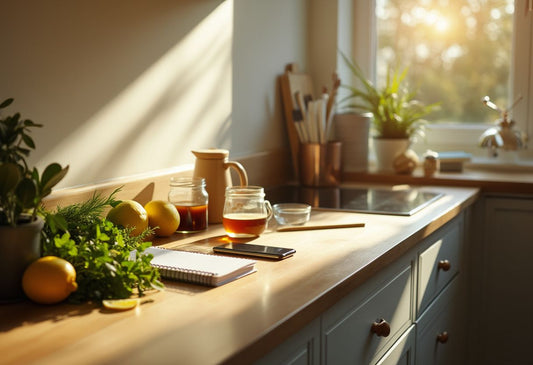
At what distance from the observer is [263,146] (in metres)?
2.53

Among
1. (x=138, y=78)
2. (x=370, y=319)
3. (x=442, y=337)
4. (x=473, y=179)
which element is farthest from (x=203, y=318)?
(x=473, y=179)

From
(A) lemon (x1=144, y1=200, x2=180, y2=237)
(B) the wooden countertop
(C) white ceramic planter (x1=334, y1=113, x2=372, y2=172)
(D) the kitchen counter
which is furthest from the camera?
(C) white ceramic planter (x1=334, y1=113, x2=372, y2=172)

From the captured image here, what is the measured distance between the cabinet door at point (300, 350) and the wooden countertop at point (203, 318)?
4 cm

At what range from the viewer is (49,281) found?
110 cm

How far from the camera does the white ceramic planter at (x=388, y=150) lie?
2.80 m

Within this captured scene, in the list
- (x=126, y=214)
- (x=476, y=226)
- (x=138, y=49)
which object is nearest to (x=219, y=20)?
(x=138, y=49)

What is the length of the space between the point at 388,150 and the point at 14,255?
193cm

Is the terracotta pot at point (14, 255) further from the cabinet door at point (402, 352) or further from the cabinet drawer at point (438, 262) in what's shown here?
the cabinet drawer at point (438, 262)

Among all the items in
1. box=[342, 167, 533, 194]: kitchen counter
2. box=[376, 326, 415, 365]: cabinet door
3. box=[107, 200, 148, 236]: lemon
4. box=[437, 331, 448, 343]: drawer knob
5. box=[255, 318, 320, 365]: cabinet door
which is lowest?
box=[437, 331, 448, 343]: drawer knob

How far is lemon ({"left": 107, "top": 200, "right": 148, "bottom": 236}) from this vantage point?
58.2 inches

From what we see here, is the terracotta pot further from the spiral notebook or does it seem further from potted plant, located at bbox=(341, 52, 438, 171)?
potted plant, located at bbox=(341, 52, 438, 171)

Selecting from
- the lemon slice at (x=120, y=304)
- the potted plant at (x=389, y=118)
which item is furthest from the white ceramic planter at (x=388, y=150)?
the lemon slice at (x=120, y=304)

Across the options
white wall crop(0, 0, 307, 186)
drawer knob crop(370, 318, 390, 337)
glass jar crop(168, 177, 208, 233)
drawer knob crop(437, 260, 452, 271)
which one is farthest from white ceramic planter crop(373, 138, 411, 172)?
drawer knob crop(370, 318, 390, 337)

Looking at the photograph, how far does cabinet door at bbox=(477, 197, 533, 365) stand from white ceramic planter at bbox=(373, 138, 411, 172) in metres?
0.43
